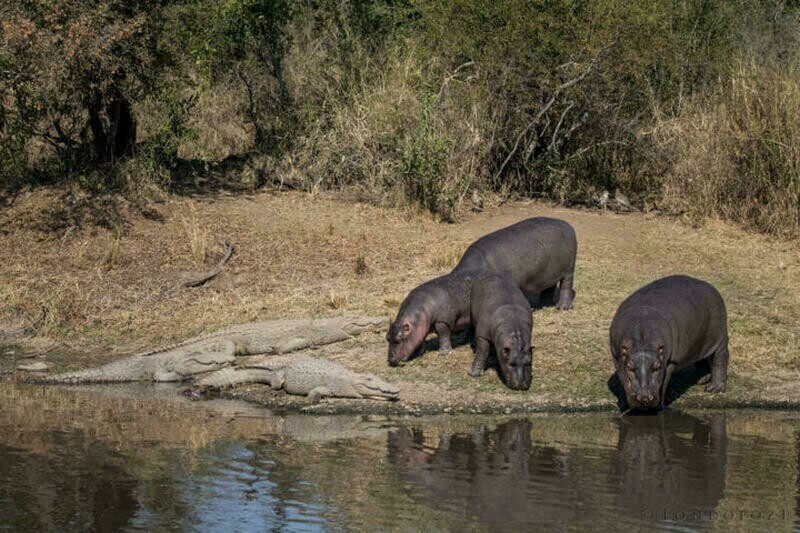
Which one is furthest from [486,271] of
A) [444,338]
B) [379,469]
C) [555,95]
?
[555,95]

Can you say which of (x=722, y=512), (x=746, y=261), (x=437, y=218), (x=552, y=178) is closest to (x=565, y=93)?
(x=552, y=178)

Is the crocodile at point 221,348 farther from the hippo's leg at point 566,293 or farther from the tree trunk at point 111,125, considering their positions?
the tree trunk at point 111,125

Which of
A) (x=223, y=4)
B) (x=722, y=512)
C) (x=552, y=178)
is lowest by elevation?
(x=722, y=512)

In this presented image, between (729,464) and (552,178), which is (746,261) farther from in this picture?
(729,464)

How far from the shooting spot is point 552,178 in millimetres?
17547

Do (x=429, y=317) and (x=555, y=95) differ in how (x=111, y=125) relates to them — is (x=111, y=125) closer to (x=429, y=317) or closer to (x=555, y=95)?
(x=555, y=95)

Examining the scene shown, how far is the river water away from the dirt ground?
656mm

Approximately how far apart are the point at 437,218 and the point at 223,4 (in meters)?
4.25

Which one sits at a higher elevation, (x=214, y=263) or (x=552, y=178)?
(x=552, y=178)

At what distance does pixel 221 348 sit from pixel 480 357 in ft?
8.25

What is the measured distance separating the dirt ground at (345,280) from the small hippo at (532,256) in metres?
0.34

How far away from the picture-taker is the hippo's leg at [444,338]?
1070 cm

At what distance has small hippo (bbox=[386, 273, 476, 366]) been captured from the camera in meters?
10.5

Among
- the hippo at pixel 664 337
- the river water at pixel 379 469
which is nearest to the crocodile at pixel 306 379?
the river water at pixel 379 469
